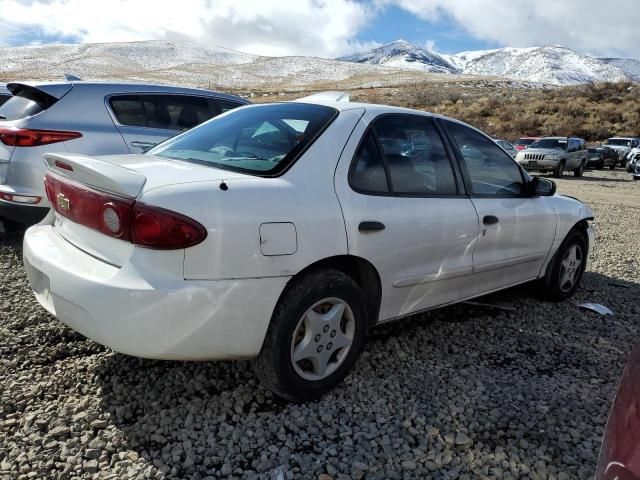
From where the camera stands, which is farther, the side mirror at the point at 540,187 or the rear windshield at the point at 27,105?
the rear windshield at the point at 27,105

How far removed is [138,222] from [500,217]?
2.47 metres

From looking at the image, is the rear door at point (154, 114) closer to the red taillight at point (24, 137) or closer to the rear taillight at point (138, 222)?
the red taillight at point (24, 137)

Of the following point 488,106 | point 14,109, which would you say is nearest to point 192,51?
point 488,106

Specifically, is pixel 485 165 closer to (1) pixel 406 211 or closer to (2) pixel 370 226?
(1) pixel 406 211

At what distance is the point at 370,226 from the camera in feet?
9.02

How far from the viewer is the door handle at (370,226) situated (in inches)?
107

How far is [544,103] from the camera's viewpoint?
42.8 meters

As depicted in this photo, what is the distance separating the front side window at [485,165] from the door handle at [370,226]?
1042mm

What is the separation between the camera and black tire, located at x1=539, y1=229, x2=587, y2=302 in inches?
174

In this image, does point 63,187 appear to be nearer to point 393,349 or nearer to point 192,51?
point 393,349

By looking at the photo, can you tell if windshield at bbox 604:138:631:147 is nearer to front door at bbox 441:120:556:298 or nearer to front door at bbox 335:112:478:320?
front door at bbox 441:120:556:298

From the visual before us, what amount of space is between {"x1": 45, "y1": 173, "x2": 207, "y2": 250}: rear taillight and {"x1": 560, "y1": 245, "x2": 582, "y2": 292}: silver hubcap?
3.47 meters

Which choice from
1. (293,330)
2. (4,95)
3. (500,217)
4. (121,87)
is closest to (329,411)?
(293,330)

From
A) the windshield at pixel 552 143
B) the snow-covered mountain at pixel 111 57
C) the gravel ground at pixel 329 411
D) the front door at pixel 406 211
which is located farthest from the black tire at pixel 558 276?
the snow-covered mountain at pixel 111 57
